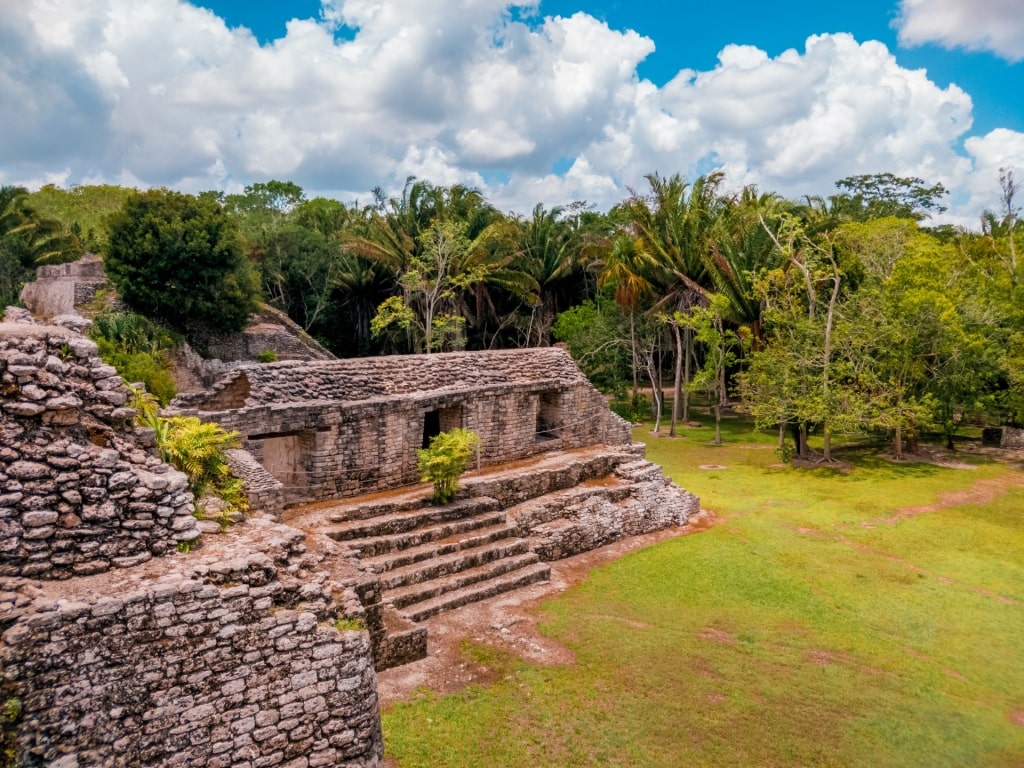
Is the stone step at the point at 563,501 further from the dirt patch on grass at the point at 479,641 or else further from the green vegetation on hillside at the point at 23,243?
the green vegetation on hillside at the point at 23,243

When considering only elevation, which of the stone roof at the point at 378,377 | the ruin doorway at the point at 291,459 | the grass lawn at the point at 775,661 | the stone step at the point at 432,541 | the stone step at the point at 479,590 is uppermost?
the stone roof at the point at 378,377

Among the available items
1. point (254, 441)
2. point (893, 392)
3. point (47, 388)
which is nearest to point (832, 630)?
point (254, 441)

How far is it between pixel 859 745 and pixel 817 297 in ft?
56.2

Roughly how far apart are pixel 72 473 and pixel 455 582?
5.87 metres

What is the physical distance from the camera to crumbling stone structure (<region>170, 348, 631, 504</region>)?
11.3 metres

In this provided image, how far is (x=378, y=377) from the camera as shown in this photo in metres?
12.7

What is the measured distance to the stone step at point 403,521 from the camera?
33.7ft

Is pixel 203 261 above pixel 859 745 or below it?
above

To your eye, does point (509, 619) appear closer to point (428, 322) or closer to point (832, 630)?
point (832, 630)

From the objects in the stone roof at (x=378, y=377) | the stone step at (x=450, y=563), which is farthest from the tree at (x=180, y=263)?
the stone step at (x=450, y=563)

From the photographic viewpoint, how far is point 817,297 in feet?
72.0

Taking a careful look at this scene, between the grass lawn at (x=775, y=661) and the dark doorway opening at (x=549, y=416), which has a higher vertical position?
the dark doorway opening at (x=549, y=416)

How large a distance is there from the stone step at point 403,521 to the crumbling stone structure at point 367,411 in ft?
→ 4.33

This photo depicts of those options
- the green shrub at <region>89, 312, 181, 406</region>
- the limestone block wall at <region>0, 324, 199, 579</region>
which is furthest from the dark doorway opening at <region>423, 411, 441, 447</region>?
the limestone block wall at <region>0, 324, 199, 579</region>
